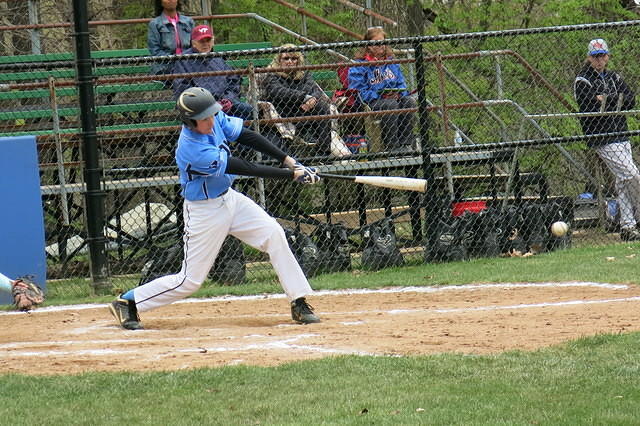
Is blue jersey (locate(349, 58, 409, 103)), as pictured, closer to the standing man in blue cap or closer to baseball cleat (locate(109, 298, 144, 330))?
the standing man in blue cap

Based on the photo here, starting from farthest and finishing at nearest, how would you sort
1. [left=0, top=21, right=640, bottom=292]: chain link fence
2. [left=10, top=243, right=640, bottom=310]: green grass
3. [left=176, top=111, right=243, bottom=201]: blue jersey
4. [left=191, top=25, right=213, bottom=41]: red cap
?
[left=191, top=25, right=213, bottom=41]: red cap → [left=0, top=21, right=640, bottom=292]: chain link fence → [left=10, top=243, right=640, bottom=310]: green grass → [left=176, top=111, right=243, bottom=201]: blue jersey

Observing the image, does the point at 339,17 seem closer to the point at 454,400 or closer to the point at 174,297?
the point at 174,297

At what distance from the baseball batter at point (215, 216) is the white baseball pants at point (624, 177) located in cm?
614

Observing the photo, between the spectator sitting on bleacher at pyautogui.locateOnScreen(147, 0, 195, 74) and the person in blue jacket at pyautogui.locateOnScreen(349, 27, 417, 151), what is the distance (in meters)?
2.23

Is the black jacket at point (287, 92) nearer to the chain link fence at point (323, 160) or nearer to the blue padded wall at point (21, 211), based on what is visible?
→ the chain link fence at point (323, 160)

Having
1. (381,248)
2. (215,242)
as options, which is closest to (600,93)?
(381,248)

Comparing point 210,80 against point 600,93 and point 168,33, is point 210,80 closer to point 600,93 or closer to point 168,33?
point 168,33

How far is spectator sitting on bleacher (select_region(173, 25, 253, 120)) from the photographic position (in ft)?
40.7

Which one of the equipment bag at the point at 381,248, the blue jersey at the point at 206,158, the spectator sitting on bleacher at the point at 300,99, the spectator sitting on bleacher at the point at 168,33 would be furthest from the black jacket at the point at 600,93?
the blue jersey at the point at 206,158

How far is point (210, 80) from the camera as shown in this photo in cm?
1244

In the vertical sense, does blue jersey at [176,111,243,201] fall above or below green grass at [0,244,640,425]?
above

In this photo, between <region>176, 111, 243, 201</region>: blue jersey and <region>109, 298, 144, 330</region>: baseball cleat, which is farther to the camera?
<region>109, 298, 144, 330</region>: baseball cleat

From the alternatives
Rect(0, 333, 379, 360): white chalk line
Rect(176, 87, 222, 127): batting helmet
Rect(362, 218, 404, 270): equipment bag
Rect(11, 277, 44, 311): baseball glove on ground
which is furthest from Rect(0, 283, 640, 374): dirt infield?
Rect(176, 87, 222, 127): batting helmet

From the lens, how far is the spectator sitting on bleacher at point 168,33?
45.3 ft
